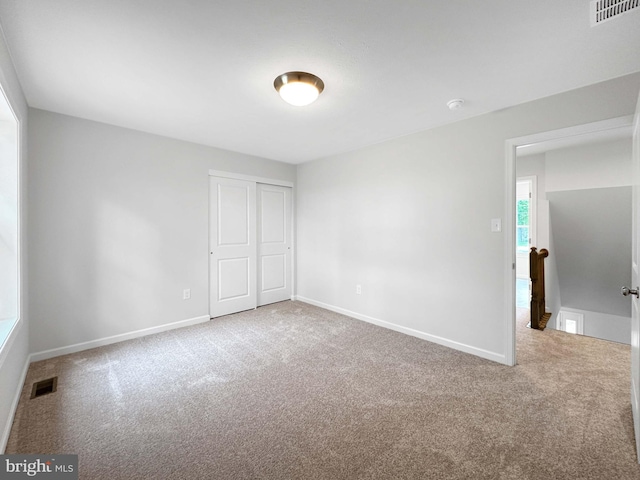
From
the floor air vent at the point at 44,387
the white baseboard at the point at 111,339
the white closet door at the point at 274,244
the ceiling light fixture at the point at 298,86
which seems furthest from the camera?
the white closet door at the point at 274,244

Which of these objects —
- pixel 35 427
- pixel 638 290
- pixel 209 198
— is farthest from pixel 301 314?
pixel 638 290

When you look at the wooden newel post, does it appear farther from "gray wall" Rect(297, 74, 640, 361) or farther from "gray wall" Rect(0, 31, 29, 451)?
"gray wall" Rect(0, 31, 29, 451)

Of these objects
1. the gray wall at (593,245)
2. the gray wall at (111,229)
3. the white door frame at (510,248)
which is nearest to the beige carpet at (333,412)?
the white door frame at (510,248)

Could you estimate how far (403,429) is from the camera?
1.74m

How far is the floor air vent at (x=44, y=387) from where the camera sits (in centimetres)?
210

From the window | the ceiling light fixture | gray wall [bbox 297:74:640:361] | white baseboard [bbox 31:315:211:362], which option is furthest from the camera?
the window

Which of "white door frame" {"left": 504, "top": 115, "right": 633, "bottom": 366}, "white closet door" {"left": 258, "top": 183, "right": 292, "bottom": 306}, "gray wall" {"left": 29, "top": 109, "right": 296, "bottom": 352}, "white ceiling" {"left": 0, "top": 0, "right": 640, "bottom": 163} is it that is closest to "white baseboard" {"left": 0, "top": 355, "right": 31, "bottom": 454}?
"gray wall" {"left": 29, "top": 109, "right": 296, "bottom": 352}

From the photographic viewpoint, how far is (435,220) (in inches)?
122

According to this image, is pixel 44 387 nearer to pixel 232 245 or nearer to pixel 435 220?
pixel 232 245

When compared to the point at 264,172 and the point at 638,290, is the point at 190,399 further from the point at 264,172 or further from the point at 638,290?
the point at 264,172

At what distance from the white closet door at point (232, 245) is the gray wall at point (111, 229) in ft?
0.49

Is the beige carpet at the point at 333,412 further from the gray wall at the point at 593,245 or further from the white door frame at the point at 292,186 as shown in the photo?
the white door frame at the point at 292,186

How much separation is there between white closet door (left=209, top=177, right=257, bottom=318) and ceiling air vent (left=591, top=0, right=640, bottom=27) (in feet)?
12.5

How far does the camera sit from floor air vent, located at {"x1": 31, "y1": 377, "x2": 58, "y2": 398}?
2098 mm
